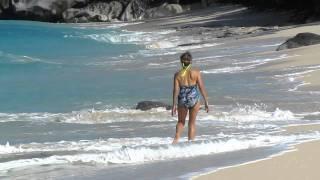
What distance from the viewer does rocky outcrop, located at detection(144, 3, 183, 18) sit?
8038 centimetres

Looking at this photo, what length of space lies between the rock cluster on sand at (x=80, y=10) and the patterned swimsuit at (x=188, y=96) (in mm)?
73737

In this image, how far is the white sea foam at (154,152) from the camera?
884cm

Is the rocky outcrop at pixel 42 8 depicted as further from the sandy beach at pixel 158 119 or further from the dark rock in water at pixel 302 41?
the dark rock in water at pixel 302 41

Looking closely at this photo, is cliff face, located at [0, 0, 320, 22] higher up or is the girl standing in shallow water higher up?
cliff face, located at [0, 0, 320, 22]

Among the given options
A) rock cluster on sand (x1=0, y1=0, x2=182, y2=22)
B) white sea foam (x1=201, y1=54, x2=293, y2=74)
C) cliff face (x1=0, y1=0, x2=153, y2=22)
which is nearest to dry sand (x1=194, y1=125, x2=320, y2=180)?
white sea foam (x1=201, y1=54, x2=293, y2=74)

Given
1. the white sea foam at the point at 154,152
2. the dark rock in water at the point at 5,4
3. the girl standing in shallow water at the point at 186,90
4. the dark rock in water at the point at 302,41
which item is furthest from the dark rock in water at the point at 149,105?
the dark rock in water at the point at 5,4

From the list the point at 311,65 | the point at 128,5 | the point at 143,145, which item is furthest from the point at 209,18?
the point at 143,145

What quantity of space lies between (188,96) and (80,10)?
79.5 m

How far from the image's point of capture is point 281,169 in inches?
300

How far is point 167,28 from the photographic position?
59.5m

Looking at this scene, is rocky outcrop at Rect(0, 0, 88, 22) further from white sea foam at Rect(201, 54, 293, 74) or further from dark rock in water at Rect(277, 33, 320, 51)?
white sea foam at Rect(201, 54, 293, 74)

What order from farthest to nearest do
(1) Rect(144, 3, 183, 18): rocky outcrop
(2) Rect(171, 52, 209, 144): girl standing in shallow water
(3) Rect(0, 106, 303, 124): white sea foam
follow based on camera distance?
(1) Rect(144, 3, 183, 18): rocky outcrop
(3) Rect(0, 106, 303, 124): white sea foam
(2) Rect(171, 52, 209, 144): girl standing in shallow water

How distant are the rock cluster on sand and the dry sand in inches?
2980

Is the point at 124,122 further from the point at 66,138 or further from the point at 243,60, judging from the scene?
the point at 243,60
